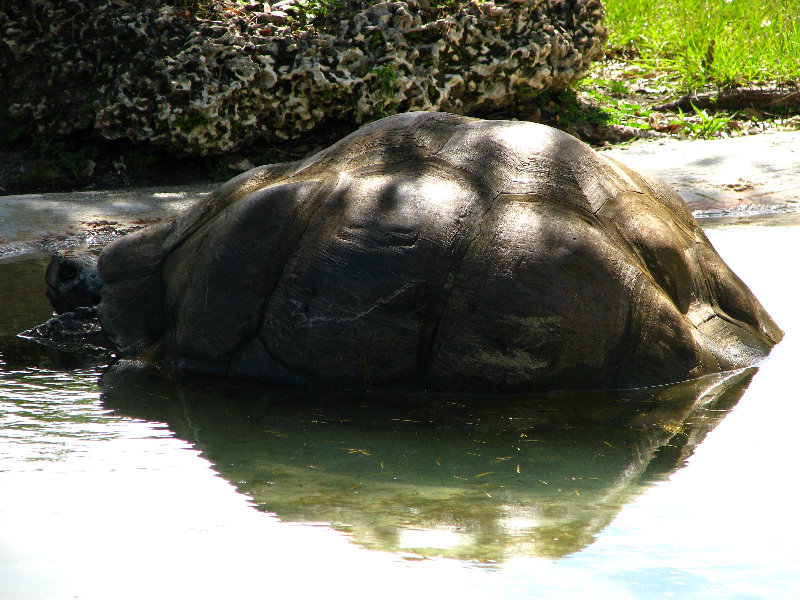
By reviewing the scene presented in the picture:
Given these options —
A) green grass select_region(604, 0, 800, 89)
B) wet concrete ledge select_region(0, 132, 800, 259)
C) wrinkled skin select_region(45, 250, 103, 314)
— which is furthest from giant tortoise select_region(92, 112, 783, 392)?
green grass select_region(604, 0, 800, 89)

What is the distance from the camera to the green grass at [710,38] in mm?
9203

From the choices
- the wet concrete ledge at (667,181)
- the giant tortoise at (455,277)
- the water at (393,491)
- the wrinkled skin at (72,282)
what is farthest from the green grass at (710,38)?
the wrinkled skin at (72,282)

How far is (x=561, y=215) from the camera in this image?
117 inches

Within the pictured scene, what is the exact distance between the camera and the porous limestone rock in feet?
22.8

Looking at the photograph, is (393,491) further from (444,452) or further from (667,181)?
(667,181)

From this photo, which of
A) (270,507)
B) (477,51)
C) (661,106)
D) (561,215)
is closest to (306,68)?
(477,51)

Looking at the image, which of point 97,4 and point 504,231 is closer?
point 504,231

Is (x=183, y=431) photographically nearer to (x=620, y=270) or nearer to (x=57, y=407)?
(x=57, y=407)

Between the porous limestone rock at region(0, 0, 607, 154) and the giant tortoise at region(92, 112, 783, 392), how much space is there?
3.85 meters

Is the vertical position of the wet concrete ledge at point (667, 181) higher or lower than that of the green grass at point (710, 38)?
lower

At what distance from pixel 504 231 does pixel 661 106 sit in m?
→ 6.66

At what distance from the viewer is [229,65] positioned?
6.97m

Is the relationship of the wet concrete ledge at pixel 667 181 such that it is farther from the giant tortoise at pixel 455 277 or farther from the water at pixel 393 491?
the water at pixel 393 491

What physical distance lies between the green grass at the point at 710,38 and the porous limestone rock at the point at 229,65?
2.87 m
